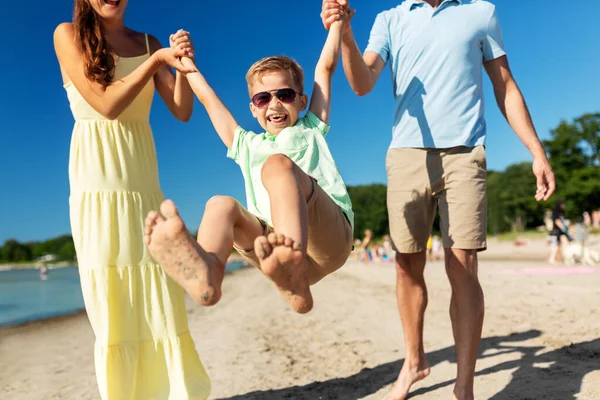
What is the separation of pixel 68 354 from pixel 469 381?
224 inches

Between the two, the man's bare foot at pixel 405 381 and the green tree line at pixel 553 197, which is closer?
the man's bare foot at pixel 405 381

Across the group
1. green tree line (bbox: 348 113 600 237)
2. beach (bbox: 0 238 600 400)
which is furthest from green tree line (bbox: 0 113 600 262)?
beach (bbox: 0 238 600 400)

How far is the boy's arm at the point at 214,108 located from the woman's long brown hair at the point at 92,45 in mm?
448

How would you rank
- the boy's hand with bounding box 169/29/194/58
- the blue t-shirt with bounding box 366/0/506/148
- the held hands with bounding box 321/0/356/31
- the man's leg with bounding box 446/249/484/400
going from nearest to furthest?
the boy's hand with bounding box 169/29/194/58
the held hands with bounding box 321/0/356/31
the man's leg with bounding box 446/249/484/400
the blue t-shirt with bounding box 366/0/506/148

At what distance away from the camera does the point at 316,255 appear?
268cm

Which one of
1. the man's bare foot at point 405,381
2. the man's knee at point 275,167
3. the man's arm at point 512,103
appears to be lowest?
the man's bare foot at point 405,381

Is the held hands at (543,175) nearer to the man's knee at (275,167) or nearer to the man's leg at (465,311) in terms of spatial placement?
the man's leg at (465,311)

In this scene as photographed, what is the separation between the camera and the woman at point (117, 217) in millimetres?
2980

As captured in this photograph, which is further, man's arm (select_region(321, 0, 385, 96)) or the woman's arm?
man's arm (select_region(321, 0, 385, 96))

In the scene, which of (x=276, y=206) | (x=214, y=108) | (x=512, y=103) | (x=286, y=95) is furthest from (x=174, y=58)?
(x=512, y=103)

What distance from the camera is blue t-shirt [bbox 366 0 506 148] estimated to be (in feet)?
11.4

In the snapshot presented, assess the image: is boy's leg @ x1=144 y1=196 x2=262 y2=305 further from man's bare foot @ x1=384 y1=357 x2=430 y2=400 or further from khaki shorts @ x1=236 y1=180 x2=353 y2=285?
man's bare foot @ x1=384 y1=357 x2=430 y2=400

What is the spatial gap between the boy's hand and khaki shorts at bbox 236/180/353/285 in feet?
3.23

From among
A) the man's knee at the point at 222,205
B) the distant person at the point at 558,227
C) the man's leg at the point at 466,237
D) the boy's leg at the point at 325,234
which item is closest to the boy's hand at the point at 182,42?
the man's knee at the point at 222,205
